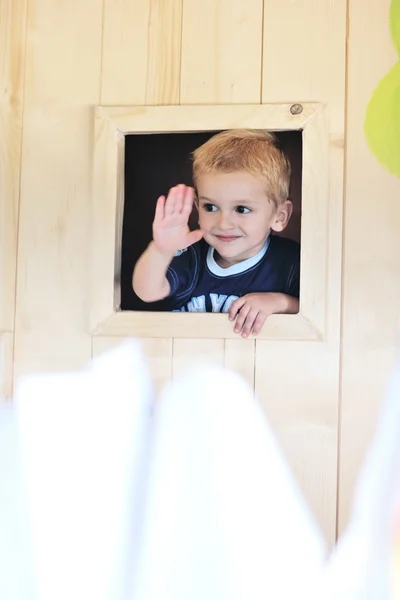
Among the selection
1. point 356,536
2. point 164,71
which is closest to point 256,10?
point 164,71

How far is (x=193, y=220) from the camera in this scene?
1.30m

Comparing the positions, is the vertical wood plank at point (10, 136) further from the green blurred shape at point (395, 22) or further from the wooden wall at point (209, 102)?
the green blurred shape at point (395, 22)

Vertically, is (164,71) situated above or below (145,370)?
above

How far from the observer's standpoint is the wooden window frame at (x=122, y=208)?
1.25 m

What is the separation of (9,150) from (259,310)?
0.55 meters

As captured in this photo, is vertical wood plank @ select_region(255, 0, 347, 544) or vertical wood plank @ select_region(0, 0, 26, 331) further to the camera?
vertical wood plank @ select_region(0, 0, 26, 331)

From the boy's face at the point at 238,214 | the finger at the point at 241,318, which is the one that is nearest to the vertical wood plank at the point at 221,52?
the boy's face at the point at 238,214

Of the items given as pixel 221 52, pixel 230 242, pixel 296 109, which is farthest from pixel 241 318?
pixel 221 52

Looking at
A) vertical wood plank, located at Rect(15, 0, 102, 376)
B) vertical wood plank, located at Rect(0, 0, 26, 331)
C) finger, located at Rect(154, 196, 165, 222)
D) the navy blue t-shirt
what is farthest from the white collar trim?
vertical wood plank, located at Rect(0, 0, 26, 331)

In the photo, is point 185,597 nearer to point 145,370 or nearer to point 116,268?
point 145,370

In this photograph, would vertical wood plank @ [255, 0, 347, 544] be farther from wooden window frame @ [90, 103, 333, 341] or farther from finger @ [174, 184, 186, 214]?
finger @ [174, 184, 186, 214]

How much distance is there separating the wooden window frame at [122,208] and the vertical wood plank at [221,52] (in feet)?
A: 0.10

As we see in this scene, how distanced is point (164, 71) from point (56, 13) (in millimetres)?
237

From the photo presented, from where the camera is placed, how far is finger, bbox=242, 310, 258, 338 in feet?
4.13
